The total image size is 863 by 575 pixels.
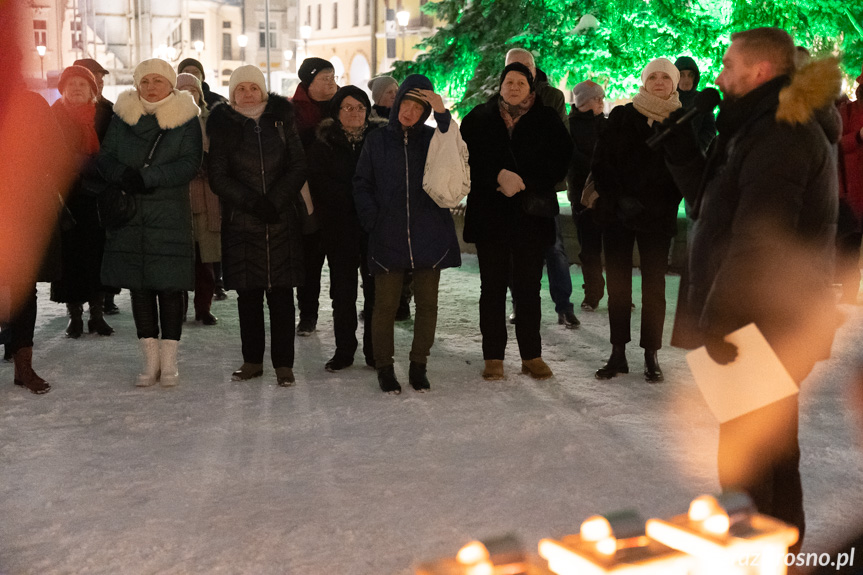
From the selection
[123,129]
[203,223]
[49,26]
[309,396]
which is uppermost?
[49,26]

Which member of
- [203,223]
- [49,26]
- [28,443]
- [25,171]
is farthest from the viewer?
[49,26]

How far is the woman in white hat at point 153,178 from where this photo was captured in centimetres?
583

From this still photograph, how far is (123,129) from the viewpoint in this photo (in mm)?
5906

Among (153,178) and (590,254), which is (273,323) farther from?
(590,254)

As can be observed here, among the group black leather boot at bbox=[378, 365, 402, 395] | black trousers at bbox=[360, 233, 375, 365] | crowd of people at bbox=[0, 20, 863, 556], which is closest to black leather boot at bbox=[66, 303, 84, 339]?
crowd of people at bbox=[0, 20, 863, 556]

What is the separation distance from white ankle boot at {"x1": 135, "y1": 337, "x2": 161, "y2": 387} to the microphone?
3834 mm

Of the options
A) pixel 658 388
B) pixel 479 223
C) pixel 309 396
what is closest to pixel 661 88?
pixel 479 223

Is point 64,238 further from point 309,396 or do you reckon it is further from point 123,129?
point 309,396

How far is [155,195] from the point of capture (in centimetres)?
590

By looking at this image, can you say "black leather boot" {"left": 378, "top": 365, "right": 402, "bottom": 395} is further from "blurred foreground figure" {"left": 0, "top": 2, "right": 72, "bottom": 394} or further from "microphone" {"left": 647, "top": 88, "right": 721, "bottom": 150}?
→ "microphone" {"left": 647, "top": 88, "right": 721, "bottom": 150}

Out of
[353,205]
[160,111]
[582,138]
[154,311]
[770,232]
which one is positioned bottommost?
[154,311]

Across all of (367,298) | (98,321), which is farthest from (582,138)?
(98,321)

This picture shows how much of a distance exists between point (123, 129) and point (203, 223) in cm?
138

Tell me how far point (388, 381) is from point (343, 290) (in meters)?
0.91
